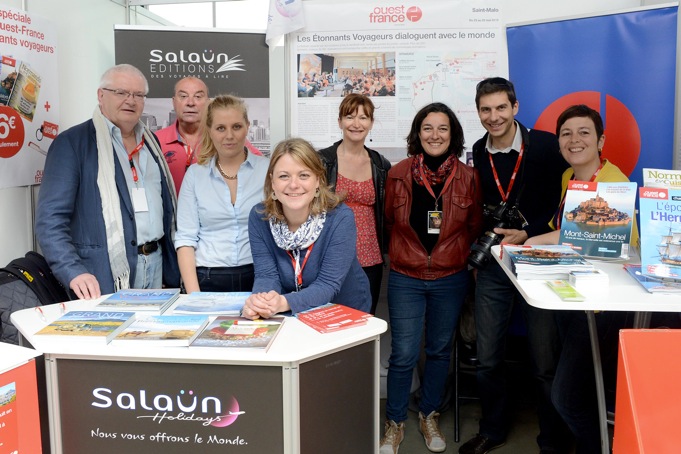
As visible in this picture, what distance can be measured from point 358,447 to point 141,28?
9.82ft

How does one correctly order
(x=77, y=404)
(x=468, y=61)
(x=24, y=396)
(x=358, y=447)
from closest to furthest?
(x=24, y=396) < (x=77, y=404) < (x=358, y=447) < (x=468, y=61)

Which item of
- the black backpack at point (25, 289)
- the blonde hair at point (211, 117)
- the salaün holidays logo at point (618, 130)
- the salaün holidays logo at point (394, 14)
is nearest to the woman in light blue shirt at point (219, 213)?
the blonde hair at point (211, 117)

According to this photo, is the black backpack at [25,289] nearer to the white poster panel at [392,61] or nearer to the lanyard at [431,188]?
the lanyard at [431,188]

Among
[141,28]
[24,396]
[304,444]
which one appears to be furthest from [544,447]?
[141,28]

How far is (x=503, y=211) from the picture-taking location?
256 centimetres

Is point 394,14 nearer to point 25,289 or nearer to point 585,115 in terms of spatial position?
point 585,115

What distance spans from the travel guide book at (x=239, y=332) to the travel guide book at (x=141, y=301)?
26 cm

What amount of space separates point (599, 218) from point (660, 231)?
0.26 meters

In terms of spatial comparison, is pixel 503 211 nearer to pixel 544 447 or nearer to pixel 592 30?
pixel 544 447

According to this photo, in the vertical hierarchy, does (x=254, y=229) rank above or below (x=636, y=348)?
above

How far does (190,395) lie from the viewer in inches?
66.1

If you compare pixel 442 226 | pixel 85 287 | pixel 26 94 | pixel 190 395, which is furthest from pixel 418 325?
pixel 26 94

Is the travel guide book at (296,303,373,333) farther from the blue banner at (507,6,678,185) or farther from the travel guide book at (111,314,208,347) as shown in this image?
the blue banner at (507,6,678,185)

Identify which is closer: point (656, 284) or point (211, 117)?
point (656, 284)
